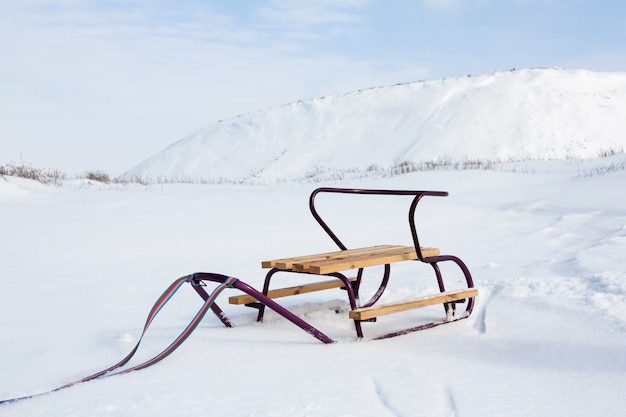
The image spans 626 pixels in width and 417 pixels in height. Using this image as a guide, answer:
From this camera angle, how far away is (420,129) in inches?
1930

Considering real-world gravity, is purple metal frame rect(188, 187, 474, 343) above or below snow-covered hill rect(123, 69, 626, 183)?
below

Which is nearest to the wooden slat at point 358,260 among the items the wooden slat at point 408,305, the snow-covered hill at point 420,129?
the wooden slat at point 408,305

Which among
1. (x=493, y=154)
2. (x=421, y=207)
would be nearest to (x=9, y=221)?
(x=421, y=207)

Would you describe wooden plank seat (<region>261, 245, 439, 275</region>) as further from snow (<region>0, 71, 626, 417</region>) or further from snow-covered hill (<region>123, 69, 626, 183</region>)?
snow-covered hill (<region>123, 69, 626, 183</region>)

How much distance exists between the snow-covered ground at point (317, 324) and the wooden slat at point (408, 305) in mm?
204

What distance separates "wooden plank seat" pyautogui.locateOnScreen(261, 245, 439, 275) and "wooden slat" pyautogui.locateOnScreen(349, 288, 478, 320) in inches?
11.3

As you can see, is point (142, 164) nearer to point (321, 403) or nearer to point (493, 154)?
point (493, 154)

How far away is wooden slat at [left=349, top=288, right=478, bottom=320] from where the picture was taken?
4488 millimetres

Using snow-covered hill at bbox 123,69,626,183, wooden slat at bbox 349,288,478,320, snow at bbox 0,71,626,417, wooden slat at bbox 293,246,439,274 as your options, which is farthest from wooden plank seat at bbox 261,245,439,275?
snow-covered hill at bbox 123,69,626,183

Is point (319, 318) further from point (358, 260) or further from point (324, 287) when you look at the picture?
point (358, 260)

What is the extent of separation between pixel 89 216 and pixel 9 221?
3.85 feet

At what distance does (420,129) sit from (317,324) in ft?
147

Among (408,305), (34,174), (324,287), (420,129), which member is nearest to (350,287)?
(408,305)

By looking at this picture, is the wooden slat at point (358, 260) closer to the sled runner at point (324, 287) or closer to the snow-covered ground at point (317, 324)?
the sled runner at point (324, 287)
